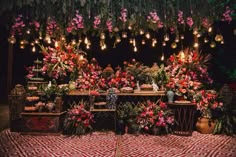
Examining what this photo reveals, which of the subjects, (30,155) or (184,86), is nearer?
(30,155)

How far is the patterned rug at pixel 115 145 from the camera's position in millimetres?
4270

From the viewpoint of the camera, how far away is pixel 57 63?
21.4 feet

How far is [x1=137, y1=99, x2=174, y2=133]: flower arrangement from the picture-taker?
562 cm

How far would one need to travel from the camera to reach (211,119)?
5914 mm

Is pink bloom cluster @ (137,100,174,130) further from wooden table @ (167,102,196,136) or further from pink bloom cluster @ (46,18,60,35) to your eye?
pink bloom cluster @ (46,18,60,35)

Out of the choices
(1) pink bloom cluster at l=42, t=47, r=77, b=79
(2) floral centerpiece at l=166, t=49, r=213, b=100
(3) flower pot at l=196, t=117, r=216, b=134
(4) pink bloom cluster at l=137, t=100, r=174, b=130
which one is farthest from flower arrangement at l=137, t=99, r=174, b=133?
(1) pink bloom cluster at l=42, t=47, r=77, b=79

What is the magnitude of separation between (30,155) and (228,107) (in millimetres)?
5024

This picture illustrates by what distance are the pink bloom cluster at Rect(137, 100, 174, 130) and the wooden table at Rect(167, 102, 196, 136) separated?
204mm

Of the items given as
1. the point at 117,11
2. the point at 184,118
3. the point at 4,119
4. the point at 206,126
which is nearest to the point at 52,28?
the point at 117,11

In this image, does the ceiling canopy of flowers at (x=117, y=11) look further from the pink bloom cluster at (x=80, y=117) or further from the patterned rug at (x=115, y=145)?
the patterned rug at (x=115, y=145)

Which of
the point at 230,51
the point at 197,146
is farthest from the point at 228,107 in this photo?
the point at 230,51

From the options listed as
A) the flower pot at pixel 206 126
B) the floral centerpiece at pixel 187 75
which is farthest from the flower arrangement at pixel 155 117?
the flower pot at pixel 206 126

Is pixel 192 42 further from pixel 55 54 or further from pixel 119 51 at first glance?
pixel 55 54

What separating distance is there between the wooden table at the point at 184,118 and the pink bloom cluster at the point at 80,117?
229cm
